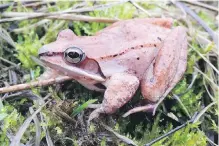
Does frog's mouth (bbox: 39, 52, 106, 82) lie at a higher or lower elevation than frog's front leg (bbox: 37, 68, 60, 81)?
higher

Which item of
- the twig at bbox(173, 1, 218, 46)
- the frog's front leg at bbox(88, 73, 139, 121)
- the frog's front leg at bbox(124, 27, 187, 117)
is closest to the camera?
the frog's front leg at bbox(88, 73, 139, 121)

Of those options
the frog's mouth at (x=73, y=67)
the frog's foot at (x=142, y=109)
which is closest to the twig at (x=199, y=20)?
the frog's foot at (x=142, y=109)

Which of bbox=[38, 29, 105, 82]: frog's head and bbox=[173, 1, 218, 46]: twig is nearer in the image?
bbox=[38, 29, 105, 82]: frog's head

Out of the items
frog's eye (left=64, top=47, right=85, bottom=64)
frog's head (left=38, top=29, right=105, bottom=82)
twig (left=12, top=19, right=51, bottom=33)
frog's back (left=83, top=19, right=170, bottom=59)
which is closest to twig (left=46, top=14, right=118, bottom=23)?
twig (left=12, top=19, right=51, bottom=33)

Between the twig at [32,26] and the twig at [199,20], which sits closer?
the twig at [32,26]

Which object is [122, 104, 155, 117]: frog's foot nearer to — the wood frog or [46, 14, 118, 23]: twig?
the wood frog

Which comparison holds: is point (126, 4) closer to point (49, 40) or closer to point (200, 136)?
point (49, 40)

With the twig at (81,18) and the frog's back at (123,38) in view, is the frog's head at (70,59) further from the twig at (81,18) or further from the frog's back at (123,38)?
the twig at (81,18)

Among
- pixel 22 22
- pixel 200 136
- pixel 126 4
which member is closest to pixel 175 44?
pixel 200 136
